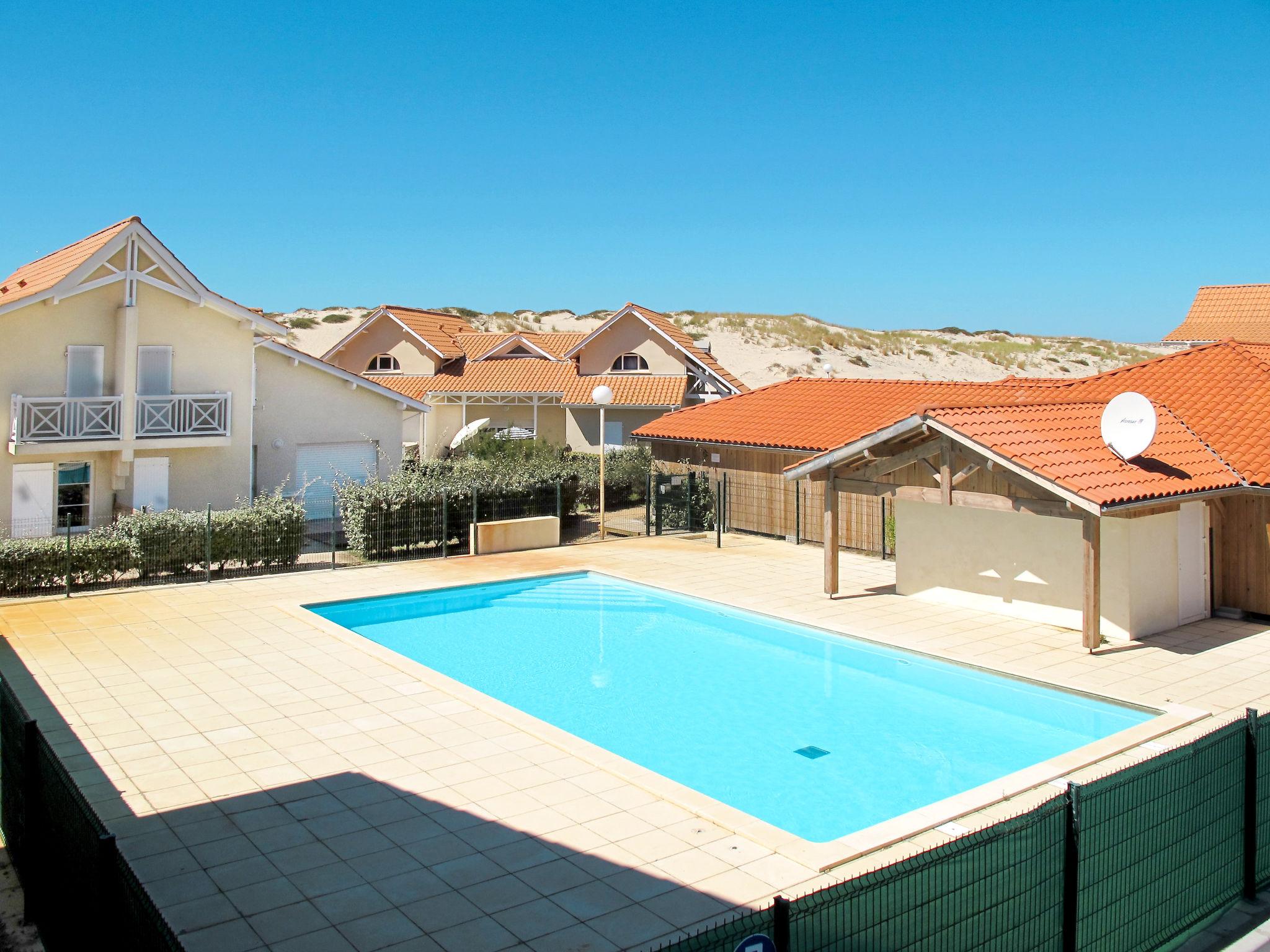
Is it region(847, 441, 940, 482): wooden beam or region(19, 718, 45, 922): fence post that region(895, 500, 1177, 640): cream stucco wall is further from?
region(19, 718, 45, 922): fence post

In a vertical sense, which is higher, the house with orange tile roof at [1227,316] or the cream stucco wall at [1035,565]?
the house with orange tile roof at [1227,316]

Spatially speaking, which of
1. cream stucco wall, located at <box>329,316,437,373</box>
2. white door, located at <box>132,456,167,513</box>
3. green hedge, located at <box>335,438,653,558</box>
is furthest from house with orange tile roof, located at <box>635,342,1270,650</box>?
cream stucco wall, located at <box>329,316,437,373</box>

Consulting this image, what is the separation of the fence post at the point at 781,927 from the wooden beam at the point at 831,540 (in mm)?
13062

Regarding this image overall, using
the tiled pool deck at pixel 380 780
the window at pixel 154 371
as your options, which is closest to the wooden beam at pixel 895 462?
the tiled pool deck at pixel 380 780

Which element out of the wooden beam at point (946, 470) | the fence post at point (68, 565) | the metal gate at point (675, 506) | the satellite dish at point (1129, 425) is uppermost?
the satellite dish at point (1129, 425)

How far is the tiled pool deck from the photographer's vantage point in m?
7.21

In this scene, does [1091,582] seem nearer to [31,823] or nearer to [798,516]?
[798,516]

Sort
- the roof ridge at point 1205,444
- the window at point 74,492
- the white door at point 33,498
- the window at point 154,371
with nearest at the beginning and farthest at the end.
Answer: the roof ridge at point 1205,444 < the white door at point 33,498 < the window at point 74,492 < the window at point 154,371

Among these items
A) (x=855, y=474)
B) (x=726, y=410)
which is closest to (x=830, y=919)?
(x=855, y=474)

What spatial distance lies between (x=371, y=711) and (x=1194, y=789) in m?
8.33

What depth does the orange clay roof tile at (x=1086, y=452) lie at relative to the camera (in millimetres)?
14055

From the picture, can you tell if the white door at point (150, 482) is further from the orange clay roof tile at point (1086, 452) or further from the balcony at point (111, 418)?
the orange clay roof tile at point (1086, 452)

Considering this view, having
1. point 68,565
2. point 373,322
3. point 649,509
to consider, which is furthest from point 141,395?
point 373,322

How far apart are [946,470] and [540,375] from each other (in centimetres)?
2781
